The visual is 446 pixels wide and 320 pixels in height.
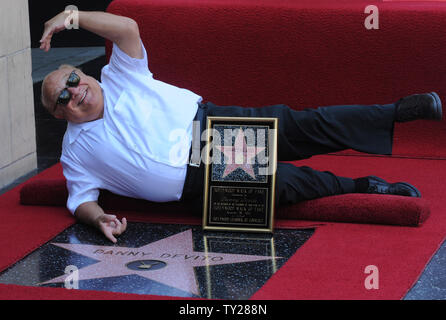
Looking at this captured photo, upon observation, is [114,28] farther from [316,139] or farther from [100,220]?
[316,139]

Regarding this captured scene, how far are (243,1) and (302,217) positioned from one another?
1427 millimetres

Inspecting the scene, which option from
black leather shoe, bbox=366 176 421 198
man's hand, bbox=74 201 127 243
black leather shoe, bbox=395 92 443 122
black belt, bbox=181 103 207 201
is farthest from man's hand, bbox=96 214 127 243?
black leather shoe, bbox=395 92 443 122

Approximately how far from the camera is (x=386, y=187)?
121 inches

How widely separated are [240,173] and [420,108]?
0.74m

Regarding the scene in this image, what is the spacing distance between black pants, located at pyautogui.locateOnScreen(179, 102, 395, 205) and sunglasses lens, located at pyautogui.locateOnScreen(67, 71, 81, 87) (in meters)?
0.53

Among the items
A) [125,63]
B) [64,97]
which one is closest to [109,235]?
[64,97]

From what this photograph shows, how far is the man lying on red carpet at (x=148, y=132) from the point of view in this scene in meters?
2.88

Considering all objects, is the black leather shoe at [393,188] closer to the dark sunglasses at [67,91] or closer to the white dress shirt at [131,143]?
the white dress shirt at [131,143]

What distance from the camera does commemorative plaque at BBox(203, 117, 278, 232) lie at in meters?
2.86

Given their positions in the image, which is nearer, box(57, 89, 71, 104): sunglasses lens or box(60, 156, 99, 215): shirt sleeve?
box(57, 89, 71, 104): sunglasses lens

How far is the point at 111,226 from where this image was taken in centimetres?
285

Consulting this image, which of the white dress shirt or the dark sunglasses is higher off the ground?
the dark sunglasses

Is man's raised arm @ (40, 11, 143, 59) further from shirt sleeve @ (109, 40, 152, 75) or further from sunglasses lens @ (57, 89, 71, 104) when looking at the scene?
sunglasses lens @ (57, 89, 71, 104)

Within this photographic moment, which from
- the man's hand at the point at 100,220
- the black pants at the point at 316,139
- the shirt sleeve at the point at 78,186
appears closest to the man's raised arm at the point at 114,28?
the black pants at the point at 316,139
